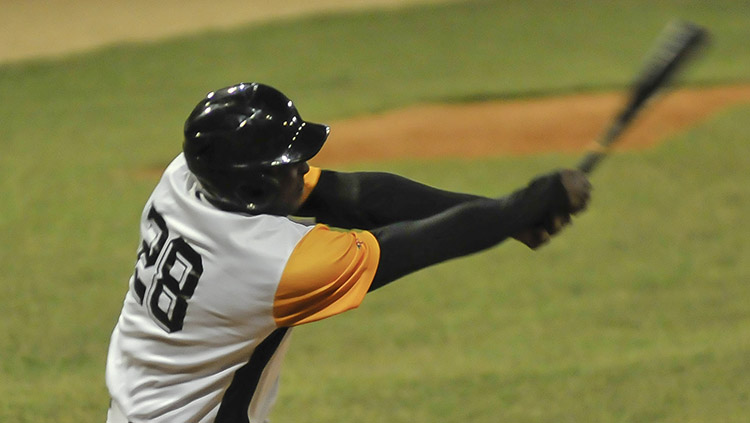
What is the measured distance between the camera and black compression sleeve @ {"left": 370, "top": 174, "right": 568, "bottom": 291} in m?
2.59

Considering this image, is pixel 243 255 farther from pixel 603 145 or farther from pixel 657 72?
pixel 657 72

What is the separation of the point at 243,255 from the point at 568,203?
917 millimetres

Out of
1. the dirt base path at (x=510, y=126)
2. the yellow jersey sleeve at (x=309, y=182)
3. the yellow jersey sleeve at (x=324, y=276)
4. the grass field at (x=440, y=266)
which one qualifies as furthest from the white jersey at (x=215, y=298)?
the dirt base path at (x=510, y=126)

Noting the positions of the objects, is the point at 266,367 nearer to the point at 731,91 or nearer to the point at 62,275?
the point at 62,275

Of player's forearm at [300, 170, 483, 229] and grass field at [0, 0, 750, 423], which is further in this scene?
grass field at [0, 0, 750, 423]

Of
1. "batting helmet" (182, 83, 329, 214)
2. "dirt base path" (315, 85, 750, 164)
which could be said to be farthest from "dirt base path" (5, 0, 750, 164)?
"batting helmet" (182, 83, 329, 214)

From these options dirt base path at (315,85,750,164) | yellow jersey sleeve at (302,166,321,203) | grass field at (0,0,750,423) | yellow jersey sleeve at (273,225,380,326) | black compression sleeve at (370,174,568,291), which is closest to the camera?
yellow jersey sleeve at (273,225,380,326)

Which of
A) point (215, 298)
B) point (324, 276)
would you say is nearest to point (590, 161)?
point (324, 276)

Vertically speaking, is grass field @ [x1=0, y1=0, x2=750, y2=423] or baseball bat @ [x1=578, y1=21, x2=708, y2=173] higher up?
baseball bat @ [x1=578, y1=21, x2=708, y2=173]

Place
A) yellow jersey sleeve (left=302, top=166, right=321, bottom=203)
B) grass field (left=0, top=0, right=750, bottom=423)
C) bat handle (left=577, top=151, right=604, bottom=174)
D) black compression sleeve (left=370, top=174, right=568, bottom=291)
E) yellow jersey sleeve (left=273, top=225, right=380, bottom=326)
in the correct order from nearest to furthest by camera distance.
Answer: yellow jersey sleeve (left=273, top=225, right=380, bottom=326) → black compression sleeve (left=370, top=174, right=568, bottom=291) → bat handle (left=577, top=151, right=604, bottom=174) → yellow jersey sleeve (left=302, top=166, right=321, bottom=203) → grass field (left=0, top=0, right=750, bottom=423)

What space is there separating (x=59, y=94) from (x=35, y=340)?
555cm

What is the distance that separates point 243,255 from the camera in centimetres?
248

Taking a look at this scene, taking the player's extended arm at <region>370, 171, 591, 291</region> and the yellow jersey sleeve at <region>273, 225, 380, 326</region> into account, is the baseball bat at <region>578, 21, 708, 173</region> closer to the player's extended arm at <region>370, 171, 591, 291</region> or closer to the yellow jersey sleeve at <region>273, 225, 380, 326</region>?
the player's extended arm at <region>370, 171, 591, 291</region>

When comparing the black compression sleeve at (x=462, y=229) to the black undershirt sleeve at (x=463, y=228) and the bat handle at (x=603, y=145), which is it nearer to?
the black undershirt sleeve at (x=463, y=228)
